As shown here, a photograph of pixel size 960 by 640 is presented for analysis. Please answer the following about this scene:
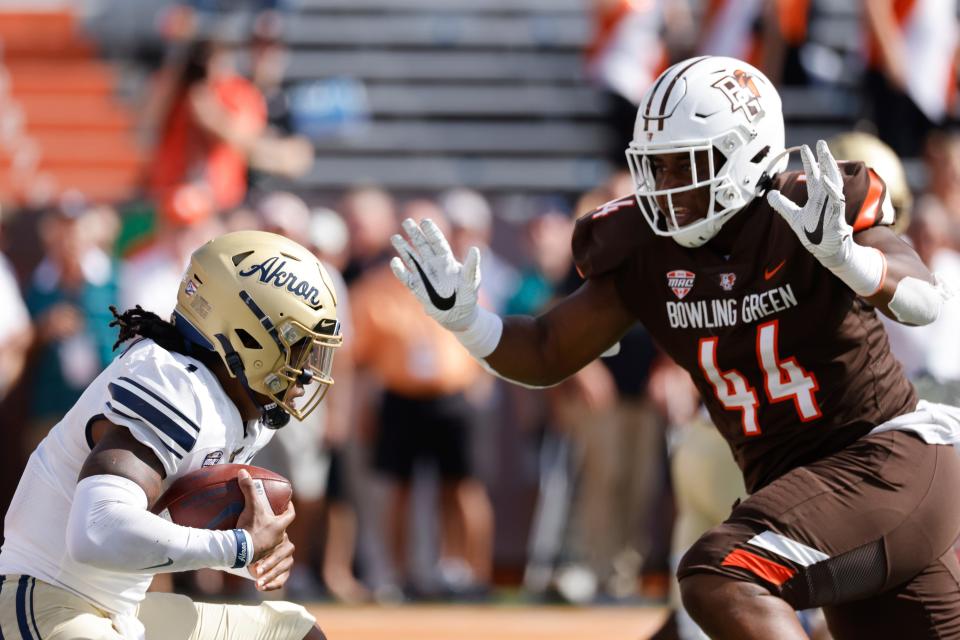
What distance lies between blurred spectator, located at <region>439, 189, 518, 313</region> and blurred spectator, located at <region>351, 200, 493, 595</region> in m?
0.14

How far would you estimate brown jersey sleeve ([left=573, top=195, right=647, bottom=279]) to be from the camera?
12.5 feet

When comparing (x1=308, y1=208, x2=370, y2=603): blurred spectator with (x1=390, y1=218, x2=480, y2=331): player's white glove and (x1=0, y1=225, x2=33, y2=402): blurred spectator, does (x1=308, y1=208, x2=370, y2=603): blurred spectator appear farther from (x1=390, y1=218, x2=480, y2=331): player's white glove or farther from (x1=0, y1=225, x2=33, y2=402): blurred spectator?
(x1=390, y1=218, x2=480, y2=331): player's white glove

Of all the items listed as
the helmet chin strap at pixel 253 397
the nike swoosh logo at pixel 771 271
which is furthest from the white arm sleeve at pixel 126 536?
the nike swoosh logo at pixel 771 271

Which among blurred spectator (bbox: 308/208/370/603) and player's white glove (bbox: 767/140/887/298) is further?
blurred spectator (bbox: 308/208/370/603)

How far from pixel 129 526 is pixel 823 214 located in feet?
5.37

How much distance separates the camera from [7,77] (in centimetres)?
1155

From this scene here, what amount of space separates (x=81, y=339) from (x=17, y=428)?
0.71 metres

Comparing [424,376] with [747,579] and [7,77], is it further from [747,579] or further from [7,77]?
[7,77]

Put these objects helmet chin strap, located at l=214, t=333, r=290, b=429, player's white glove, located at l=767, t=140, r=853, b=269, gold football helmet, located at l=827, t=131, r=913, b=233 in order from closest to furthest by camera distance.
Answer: player's white glove, located at l=767, t=140, r=853, b=269 → helmet chin strap, located at l=214, t=333, r=290, b=429 → gold football helmet, located at l=827, t=131, r=913, b=233

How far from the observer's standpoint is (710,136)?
3604 mm

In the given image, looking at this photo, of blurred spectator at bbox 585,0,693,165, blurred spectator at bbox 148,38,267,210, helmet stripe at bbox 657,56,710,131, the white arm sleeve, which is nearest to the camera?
the white arm sleeve

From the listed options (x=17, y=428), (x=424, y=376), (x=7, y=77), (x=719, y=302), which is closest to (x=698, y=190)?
(x=719, y=302)

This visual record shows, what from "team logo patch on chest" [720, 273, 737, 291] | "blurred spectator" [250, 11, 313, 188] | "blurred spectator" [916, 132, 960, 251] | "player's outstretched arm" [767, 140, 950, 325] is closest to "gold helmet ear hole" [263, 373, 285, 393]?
"team logo patch on chest" [720, 273, 737, 291]

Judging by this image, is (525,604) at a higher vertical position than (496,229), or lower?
lower
